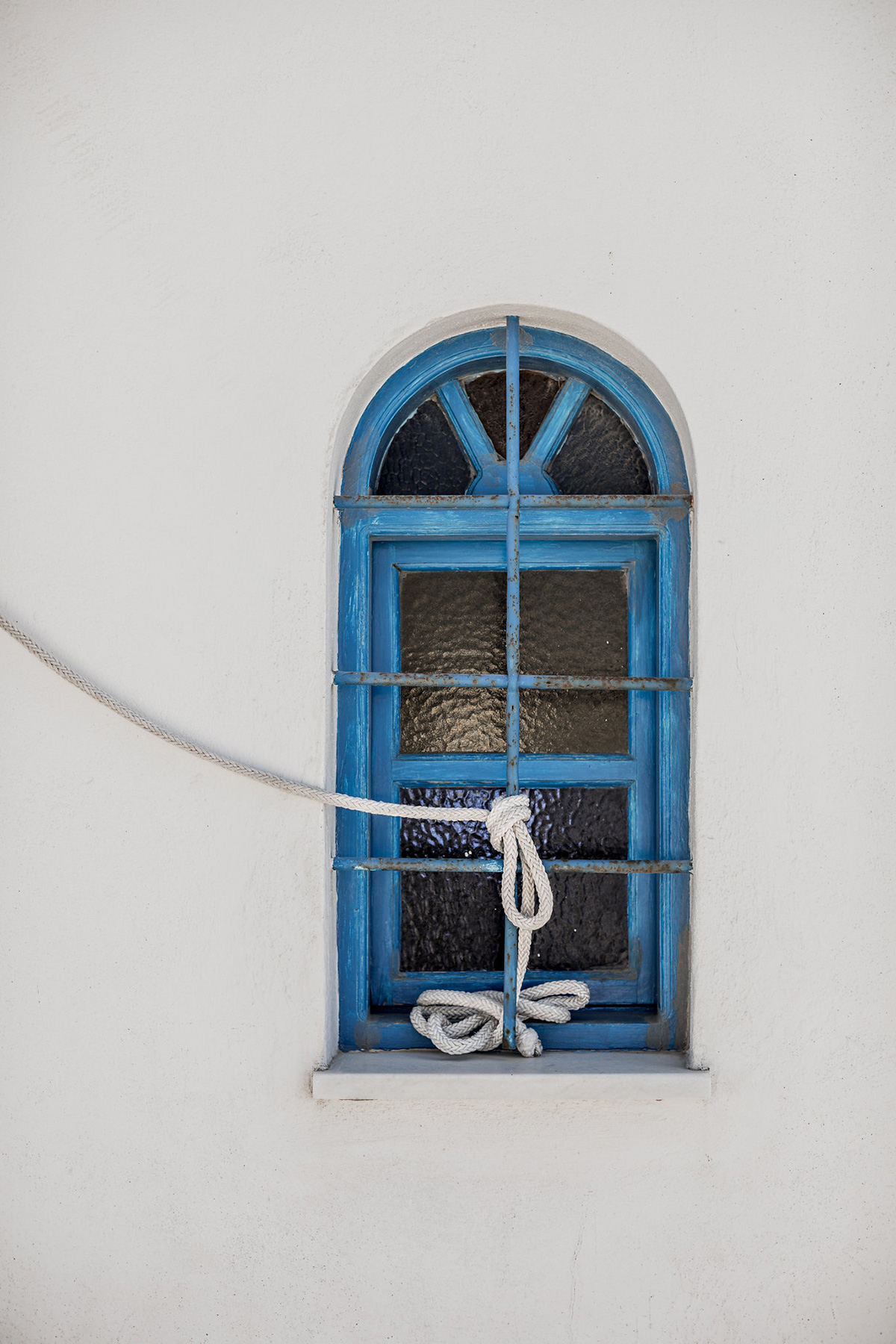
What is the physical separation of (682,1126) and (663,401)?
1392mm

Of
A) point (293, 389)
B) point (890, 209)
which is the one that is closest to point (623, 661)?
point (293, 389)

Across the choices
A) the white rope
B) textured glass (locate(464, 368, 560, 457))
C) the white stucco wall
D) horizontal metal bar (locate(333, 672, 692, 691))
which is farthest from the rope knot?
textured glass (locate(464, 368, 560, 457))

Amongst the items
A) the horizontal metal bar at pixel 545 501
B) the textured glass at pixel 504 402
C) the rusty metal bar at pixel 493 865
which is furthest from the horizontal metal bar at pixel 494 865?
the textured glass at pixel 504 402

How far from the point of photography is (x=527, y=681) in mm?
1681

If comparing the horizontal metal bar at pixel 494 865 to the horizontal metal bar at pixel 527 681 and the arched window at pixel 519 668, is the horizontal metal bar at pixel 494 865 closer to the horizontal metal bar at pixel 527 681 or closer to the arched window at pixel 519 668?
the arched window at pixel 519 668

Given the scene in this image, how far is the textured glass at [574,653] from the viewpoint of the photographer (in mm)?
1801

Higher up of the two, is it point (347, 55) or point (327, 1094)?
point (347, 55)

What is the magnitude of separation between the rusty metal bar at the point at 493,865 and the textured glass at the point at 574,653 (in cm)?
23

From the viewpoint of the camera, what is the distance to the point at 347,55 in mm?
1678

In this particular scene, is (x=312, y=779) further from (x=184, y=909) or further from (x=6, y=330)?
(x=6, y=330)

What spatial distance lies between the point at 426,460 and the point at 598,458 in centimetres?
36

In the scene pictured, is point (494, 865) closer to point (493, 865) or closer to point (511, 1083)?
point (493, 865)

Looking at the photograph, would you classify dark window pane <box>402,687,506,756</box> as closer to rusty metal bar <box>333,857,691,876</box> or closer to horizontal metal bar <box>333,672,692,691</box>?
horizontal metal bar <box>333,672,692,691</box>

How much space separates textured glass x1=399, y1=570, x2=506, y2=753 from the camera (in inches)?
71.5
